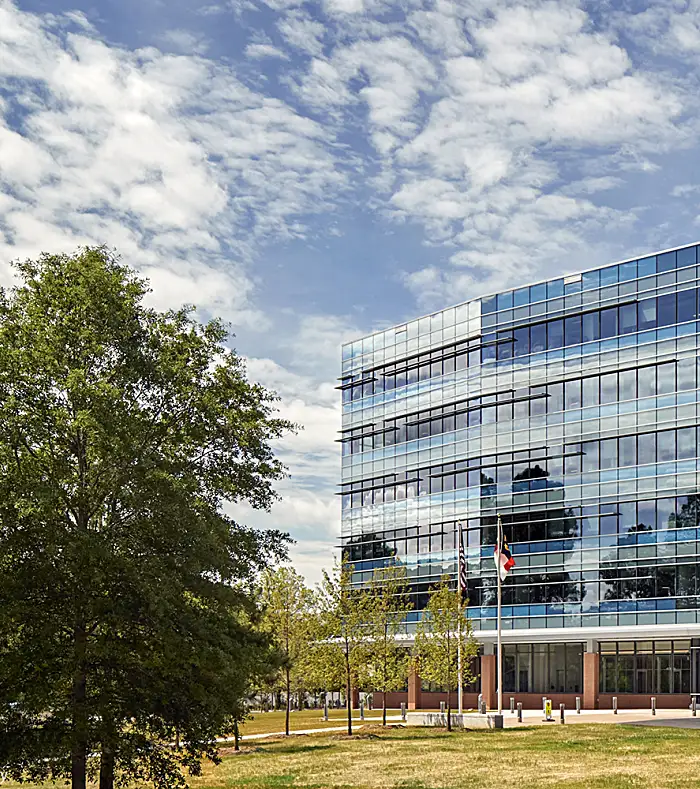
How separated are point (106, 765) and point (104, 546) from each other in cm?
527

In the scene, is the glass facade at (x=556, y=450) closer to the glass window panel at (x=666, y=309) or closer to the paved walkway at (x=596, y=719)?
the glass window panel at (x=666, y=309)

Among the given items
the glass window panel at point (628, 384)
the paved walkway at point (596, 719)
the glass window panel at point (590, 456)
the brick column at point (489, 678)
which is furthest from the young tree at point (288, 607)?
the glass window panel at point (628, 384)

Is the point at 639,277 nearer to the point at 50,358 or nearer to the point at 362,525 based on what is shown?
the point at 362,525

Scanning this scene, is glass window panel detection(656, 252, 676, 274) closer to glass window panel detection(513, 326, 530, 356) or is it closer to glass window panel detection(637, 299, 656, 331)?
glass window panel detection(637, 299, 656, 331)

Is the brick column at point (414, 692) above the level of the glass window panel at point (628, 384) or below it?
below

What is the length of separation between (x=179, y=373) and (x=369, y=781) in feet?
43.1

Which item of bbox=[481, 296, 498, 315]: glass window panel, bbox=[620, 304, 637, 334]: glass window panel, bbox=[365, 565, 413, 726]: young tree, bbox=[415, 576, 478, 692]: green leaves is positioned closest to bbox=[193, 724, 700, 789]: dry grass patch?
bbox=[415, 576, 478, 692]: green leaves

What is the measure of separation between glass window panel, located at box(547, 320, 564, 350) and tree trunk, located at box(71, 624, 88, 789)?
50.8m

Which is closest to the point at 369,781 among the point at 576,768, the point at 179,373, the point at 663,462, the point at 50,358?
the point at 576,768

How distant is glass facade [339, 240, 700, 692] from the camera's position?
63656 mm

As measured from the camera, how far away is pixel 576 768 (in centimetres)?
3116

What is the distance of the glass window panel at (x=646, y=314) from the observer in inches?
2562

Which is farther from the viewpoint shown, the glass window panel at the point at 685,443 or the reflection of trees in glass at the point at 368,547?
the reflection of trees in glass at the point at 368,547

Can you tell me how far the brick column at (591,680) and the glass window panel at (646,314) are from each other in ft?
64.9
